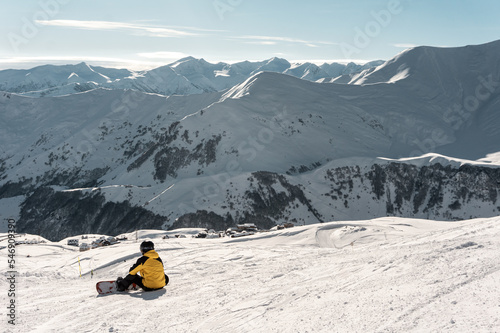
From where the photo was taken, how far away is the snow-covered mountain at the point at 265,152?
68125 mm

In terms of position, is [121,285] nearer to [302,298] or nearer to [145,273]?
[145,273]

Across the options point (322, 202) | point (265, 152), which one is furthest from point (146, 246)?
point (265, 152)

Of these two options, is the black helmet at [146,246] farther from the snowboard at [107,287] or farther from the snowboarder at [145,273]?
the snowboard at [107,287]

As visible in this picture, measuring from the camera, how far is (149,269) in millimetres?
10859

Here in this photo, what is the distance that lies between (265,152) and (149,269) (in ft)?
241

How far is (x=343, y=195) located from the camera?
238 feet

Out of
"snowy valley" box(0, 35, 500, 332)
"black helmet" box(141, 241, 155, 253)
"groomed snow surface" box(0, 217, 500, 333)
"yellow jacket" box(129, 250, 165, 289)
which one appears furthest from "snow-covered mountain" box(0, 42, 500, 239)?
"black helmet" box(141, 241, 155, 253)

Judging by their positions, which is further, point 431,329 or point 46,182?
point 46,182

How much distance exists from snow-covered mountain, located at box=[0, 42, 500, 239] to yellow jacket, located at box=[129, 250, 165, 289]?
49.5 metres

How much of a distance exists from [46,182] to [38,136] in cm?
4114

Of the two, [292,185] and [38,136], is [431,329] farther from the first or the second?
[38,136]

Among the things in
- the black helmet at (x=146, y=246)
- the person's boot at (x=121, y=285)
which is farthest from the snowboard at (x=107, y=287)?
the black helmet at (x=146, y=246)

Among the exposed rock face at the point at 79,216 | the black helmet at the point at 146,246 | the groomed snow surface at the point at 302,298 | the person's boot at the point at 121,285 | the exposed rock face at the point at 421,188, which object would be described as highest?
the exposed rock face at the point at 79,216

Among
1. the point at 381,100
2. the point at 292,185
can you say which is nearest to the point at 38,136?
the point at 292,185
